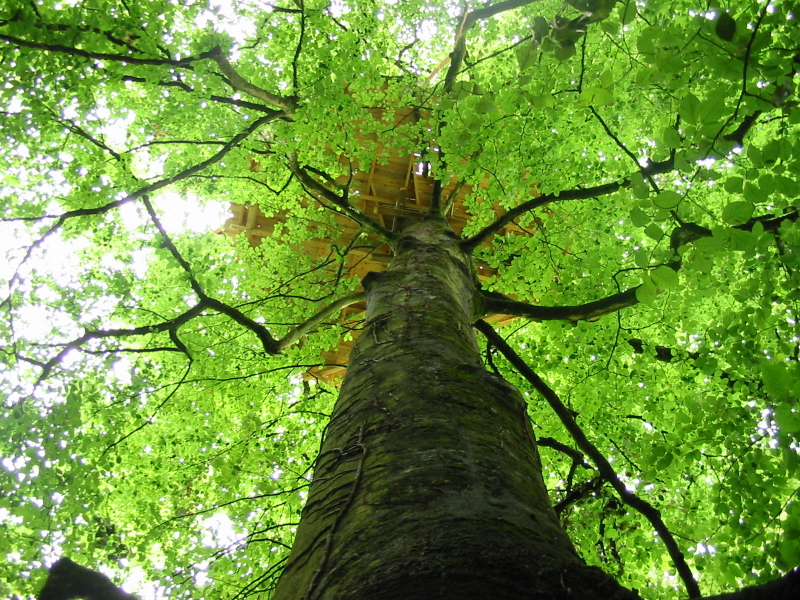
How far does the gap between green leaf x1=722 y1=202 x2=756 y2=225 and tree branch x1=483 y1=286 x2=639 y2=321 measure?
2.07m

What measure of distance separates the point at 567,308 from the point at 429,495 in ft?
9.39

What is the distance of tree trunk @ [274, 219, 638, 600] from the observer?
37.8 inches

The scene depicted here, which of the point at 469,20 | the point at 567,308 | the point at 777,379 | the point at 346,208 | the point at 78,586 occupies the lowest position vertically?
the point at 78,586

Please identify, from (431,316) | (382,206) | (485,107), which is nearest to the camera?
(485,107)

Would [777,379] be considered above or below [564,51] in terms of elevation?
below

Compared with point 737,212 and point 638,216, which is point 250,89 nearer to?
point 638,216

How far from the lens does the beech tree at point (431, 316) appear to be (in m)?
1.41

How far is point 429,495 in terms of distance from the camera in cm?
122

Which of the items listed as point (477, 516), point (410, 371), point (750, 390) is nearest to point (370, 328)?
point (410, 371)

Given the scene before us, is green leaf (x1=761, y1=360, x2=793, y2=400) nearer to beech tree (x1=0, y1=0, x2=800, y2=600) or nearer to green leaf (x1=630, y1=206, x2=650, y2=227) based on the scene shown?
beech tree (x1=0, y1=0, x2=800, y2=600)

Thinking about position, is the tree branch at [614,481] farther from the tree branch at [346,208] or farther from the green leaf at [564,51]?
the green leaf at [564,51]

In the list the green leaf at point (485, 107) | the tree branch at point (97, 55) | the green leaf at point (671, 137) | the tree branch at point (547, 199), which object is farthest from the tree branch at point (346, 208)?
the green leaf at point (671, 137)

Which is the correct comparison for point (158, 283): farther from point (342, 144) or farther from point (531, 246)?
point (531, 246)

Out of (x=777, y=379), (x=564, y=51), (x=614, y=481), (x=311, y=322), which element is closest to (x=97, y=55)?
(x=311, y=322)
